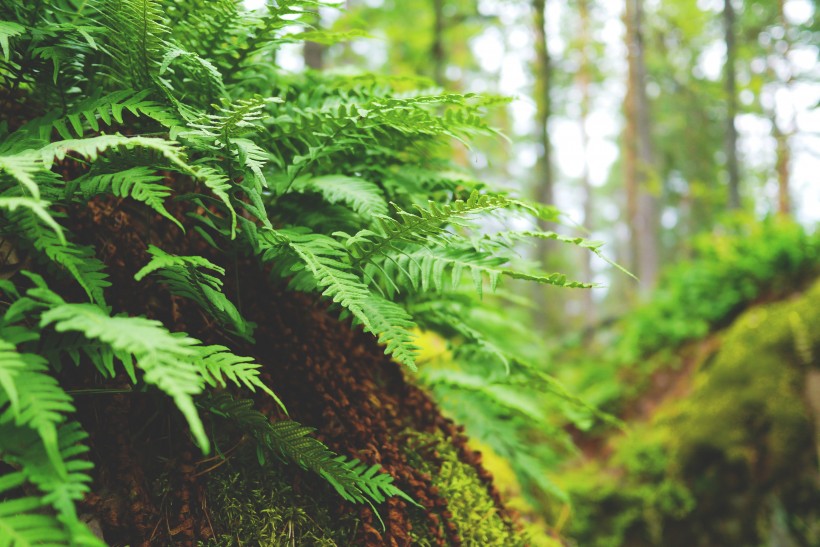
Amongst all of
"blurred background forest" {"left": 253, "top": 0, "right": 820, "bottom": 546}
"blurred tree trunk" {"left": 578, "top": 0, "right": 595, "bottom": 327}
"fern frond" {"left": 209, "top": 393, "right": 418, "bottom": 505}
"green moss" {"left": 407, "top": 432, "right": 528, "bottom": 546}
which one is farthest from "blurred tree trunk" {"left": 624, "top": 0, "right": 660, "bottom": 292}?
"fern frond" {"left": 209, "top": 393, "right": 418, "bottom": 505}

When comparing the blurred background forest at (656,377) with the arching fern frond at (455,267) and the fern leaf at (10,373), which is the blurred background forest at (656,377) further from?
the fern leaf at (10,373)

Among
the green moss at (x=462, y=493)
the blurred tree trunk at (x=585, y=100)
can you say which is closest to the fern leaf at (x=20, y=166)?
the green moss at (x=462, y=493)

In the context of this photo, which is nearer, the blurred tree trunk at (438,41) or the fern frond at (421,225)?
the fern frond at (421,225)

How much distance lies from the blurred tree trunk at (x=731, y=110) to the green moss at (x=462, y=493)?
11.6m

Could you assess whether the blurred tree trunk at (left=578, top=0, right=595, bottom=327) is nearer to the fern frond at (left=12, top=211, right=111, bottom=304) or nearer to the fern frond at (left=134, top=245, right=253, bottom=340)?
the fern frond at (left=134, top=245, right=253, bottom=340)

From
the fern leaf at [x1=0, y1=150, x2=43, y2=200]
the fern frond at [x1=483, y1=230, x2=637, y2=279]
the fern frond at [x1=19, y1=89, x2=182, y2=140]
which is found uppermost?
the fern frond at [x1=19, y1=89, x2=182, y2=140]

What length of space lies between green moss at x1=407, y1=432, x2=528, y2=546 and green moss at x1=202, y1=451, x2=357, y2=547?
37 cm

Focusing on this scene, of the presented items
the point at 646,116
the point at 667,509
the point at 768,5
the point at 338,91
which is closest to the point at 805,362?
the point at 667,509

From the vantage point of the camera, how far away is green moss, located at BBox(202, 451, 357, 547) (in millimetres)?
1410

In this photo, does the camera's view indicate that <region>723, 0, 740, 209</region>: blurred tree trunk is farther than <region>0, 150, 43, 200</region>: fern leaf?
Yes

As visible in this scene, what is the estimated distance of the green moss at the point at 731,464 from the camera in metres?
3.79

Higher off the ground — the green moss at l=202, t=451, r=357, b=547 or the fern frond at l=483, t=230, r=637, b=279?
the fern frond at l=483, t=230, r=637, b=279

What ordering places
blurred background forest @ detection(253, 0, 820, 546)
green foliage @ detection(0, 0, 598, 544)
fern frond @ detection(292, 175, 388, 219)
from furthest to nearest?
blurred background forest @ detection(253, 0, 820, 546), fern frond @ detection(292, 175, 388, 219), green foliage @ detection(0, 0, 598, 544)

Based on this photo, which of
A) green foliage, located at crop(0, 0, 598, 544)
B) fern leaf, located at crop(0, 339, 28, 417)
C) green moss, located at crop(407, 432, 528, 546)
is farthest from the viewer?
green moss, located at crop(407, 432, 528, 546)
